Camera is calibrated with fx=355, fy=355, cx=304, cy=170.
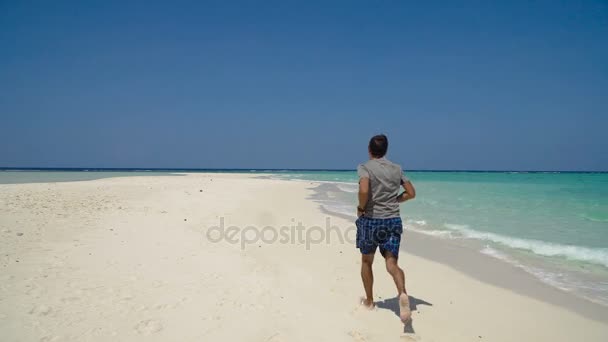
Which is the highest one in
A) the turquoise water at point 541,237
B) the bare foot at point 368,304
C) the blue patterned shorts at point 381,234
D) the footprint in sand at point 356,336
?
the blue patterned shorts at point 381,234

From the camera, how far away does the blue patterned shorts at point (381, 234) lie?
12.2ft

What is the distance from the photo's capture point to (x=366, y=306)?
4.16 metres

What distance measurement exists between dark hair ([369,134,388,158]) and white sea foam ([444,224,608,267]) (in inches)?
225

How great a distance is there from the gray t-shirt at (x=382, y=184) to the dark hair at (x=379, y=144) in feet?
0.25

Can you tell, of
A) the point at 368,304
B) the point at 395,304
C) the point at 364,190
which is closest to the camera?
the point at 364,190

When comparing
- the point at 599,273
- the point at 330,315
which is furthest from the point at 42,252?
the point at 599,273

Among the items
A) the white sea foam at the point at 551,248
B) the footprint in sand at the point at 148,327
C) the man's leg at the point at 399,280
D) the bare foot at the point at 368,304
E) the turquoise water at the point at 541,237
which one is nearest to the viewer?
the footprint in sand at the point at 148,327

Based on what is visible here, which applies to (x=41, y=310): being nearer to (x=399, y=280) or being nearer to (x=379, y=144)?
(x=399, y=280)

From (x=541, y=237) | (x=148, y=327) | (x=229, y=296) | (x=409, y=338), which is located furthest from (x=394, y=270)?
(x=541, y=237)

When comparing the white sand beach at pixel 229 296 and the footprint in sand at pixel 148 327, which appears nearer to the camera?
the footprint in sand at pixel 148 327

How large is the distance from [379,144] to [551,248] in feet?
21.0

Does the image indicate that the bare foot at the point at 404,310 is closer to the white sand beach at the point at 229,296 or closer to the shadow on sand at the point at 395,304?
the white sand beach at the point at 229,296

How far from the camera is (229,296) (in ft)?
14.1

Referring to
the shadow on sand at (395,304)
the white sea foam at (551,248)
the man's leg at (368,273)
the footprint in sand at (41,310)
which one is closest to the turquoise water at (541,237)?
the white sea foam at (551,248)
